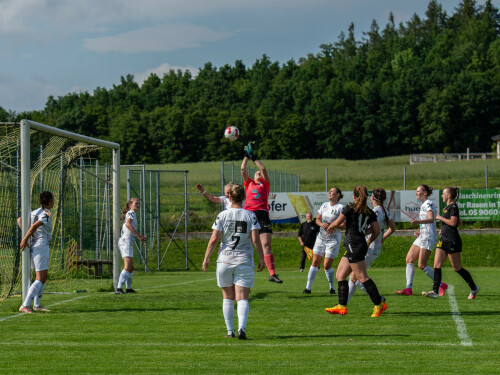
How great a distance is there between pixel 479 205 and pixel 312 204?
663 cm

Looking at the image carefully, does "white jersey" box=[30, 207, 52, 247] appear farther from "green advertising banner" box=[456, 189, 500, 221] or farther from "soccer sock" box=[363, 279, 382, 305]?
"green advertising banner" box=[456, 189, 500, 221]

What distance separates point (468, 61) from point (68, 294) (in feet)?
342

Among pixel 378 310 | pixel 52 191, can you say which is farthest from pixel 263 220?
pixel 52 191

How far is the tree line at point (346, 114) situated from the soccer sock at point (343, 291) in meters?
85.2

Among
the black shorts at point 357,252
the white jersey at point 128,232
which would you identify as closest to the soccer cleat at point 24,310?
the white jersey at point 128,232

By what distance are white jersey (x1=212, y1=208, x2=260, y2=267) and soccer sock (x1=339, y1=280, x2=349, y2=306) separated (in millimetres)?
2438

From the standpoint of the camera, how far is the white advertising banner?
27203mm

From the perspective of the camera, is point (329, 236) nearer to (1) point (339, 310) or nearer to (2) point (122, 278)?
(1) point (339, 310)

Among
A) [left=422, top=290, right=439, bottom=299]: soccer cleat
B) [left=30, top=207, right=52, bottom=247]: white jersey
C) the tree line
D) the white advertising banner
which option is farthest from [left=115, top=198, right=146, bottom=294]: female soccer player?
the tree line

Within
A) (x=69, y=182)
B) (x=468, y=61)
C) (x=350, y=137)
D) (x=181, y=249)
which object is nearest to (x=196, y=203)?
(x=181, y=249)

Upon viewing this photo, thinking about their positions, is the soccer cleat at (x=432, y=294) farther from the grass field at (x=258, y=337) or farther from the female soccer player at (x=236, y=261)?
the female soccer player at (x=236, y=261)

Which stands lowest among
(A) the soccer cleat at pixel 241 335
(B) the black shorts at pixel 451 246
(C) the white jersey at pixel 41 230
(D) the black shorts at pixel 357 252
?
(A) the soccer cleat at pixel 241 335

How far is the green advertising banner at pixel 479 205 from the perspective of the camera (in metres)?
27.3

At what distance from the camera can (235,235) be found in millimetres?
8195
